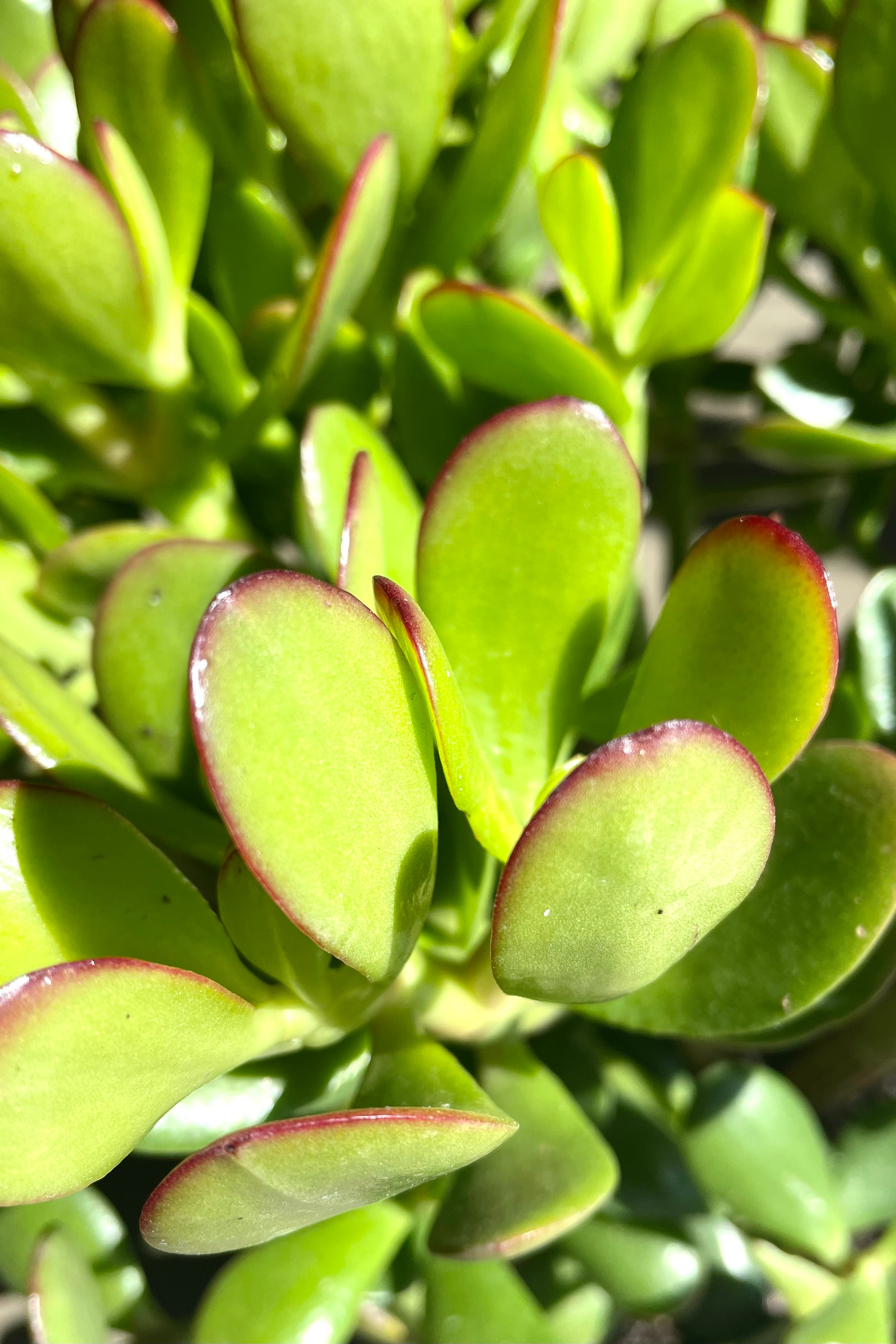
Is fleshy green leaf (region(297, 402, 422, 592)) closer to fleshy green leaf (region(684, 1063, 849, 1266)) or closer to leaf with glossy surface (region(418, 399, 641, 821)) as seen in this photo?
leaf with glossy surface (region(418, 399, 641, 821))

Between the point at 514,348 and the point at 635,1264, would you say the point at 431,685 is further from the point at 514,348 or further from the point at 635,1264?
the point at 635,1264

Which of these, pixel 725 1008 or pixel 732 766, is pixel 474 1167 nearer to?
pixel 725 1008

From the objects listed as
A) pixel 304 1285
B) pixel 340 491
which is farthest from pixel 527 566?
pixel 304 1285

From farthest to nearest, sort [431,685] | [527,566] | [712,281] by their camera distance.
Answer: [712,281], [527,566], [431,685]

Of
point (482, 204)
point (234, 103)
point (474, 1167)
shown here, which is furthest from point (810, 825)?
point (234, 103)

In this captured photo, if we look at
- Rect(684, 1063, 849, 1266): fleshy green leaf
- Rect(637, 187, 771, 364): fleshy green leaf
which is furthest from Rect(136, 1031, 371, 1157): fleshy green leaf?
Rect(637, 187, 771, 364): fleshy green leaf

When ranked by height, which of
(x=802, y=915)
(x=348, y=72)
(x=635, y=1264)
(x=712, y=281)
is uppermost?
(x=348, y=72)
